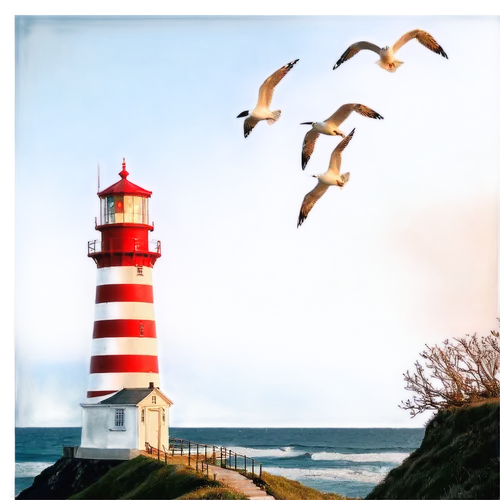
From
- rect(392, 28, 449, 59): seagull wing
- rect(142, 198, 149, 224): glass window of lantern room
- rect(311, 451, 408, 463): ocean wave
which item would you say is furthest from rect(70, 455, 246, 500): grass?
rect(311, 451, 408, 463): ocean wave

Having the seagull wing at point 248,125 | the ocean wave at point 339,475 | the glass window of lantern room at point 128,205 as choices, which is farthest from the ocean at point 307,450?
the seagull wing at point 248,125

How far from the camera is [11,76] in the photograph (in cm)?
1453

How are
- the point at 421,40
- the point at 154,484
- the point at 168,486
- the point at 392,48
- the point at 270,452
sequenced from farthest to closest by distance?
the point at 270,452 < the point at 154,484 < the point at 168,486 < the point at 421,40 < the point at 392,48

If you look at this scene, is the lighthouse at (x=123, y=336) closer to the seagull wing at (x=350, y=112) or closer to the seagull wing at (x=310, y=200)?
the seagull wing at (x=310, y=200)

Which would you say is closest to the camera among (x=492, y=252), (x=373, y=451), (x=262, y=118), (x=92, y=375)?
(x=262, y=118)

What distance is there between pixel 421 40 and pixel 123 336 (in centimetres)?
680

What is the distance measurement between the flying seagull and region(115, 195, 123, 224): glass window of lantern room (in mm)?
4217

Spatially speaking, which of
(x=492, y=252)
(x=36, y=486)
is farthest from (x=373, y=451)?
(x=492, y=252)

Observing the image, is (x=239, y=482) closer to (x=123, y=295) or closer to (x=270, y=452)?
(x=123, y=295)

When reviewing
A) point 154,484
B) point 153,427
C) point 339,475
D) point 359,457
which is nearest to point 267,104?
point 154,484

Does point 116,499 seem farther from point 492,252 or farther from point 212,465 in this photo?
point 492,252

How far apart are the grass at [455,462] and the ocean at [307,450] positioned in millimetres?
5380

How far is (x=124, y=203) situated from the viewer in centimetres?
1853
